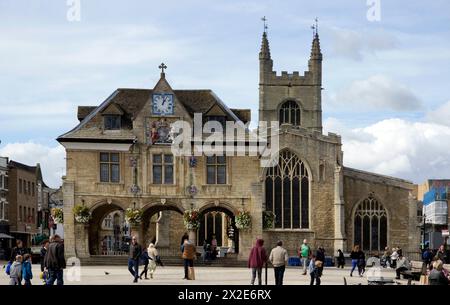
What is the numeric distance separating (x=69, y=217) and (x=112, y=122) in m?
5.33

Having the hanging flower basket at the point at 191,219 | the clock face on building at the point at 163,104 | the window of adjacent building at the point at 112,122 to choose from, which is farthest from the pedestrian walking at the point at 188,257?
the window of adjacent building at the point at 112,122

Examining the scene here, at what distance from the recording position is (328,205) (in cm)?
7981

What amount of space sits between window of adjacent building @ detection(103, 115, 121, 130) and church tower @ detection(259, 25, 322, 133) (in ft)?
147

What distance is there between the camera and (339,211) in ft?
259

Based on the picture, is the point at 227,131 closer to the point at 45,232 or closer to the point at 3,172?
the point at 3,172

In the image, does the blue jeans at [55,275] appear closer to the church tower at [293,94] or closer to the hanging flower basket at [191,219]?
the hanging flower basket at [191,219]

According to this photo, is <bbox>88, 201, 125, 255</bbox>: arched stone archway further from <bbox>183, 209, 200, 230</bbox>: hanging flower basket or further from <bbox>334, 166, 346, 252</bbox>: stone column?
<bbox>334, 166, 346, 252</bbox>: stone column

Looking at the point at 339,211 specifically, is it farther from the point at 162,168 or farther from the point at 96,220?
the point at 96,220

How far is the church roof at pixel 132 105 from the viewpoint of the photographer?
57531 millimetres

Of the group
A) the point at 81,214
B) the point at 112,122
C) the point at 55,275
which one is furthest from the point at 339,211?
the point at 55,275

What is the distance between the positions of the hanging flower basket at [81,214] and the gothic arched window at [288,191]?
2482 centimetres
